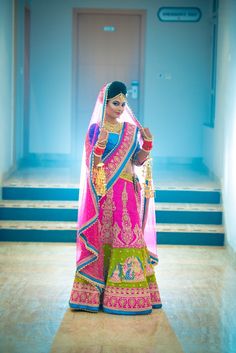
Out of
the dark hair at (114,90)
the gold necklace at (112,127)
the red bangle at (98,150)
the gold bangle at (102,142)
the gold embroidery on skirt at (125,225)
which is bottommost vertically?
Result: the gold embroidery on skirt at (125,225)

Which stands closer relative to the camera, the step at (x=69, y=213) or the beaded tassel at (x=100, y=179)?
the beaded tassel at (x=100, y=179)

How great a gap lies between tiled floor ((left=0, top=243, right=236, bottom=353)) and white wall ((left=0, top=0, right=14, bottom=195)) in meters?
1.79

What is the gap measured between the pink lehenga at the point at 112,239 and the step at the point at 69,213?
2.78m

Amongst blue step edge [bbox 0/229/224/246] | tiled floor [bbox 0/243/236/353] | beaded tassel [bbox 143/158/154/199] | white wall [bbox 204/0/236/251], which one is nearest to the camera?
tiled floor [bbox 0/243/236/353]

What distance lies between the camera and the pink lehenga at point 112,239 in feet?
17.1

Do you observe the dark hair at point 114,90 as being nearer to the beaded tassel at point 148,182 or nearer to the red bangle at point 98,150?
the red bangle at point 98,150

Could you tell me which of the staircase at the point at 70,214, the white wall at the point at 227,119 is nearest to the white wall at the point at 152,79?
the white wall at the point at 227,119

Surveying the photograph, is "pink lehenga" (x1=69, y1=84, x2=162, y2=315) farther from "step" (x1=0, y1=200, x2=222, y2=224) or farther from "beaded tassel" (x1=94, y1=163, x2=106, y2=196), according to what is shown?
"step" (x1=0, y1=200, x2=222, y2=224)

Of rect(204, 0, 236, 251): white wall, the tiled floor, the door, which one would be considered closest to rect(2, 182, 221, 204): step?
rect(204, 0, 236, 251): white wall

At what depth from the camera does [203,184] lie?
8844mm

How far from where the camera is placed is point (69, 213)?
26.6 ft

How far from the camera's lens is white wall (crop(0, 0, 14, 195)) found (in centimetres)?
854

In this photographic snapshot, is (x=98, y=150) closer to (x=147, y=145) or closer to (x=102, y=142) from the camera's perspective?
(x=102, y=142)

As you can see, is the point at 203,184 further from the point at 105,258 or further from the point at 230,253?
the point at 105,258
